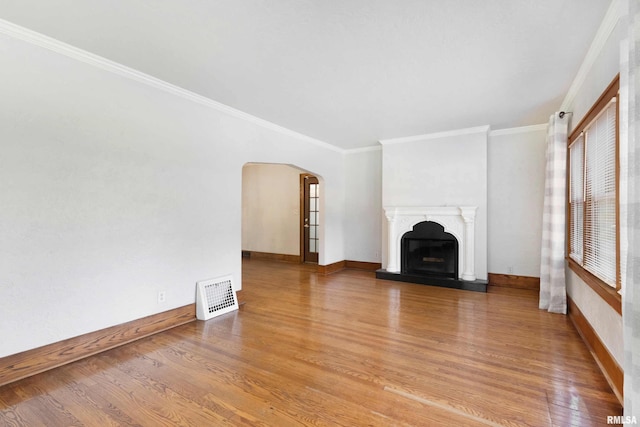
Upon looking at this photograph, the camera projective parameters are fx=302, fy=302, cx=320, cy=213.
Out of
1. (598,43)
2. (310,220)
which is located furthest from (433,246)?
(598,43)

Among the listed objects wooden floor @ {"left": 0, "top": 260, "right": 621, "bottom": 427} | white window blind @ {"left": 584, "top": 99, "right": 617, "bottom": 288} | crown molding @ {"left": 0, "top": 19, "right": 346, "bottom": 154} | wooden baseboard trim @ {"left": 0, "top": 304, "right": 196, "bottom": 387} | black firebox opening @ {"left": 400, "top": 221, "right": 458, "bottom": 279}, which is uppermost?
crown molding @ {"left": 0, "top": 19, "right": 346, "bottom": 154}

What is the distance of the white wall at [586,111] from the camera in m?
2.18

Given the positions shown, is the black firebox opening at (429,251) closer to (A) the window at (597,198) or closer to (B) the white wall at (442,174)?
(B) the white wall at (442,174)

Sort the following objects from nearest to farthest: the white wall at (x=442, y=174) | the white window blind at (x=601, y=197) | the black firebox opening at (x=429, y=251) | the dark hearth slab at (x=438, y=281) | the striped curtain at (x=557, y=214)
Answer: the white window blind at (x=601, y=197)
the striped curtain at (x=557, y=214)
the dark hearth slab at (x=438, y=281)
the white wall at (x=442, y=174)
the black firebox opening at (x=429, y=251)

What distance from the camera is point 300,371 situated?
2422 millimetres

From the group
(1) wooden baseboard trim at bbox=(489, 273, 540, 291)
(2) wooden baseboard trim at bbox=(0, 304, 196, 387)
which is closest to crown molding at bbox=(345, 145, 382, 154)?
(1) wooden baseboard trim at bbox=(489, 273, 540, 291)

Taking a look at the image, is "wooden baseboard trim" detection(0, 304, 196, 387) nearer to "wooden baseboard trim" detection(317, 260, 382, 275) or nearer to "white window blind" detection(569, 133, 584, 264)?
"wooden baseboard trim" detection(317, 260, 382, 275)

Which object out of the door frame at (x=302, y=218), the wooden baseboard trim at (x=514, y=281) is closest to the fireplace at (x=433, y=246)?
the wooden baseboard trim at (x=514, y=281)

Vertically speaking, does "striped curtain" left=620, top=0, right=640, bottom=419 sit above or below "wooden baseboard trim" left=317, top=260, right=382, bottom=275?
above

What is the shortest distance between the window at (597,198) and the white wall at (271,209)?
5.48 m

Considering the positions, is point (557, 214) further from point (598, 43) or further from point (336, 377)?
point (336, 377)

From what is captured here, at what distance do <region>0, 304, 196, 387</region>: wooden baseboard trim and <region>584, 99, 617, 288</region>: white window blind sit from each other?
410cm

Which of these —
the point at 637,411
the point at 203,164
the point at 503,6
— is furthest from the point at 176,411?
the point at 503,6

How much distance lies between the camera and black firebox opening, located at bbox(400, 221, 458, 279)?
A: 532cm
